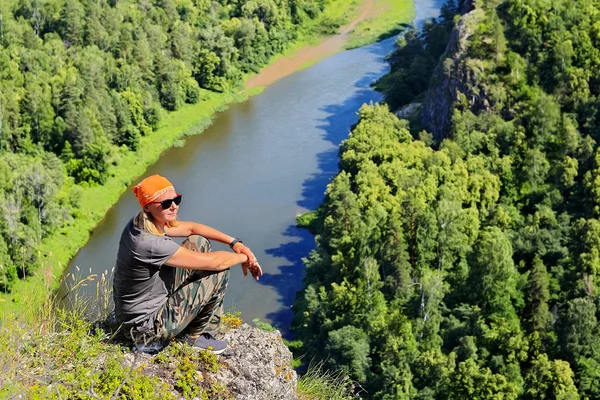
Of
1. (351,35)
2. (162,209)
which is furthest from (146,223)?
(351,35)

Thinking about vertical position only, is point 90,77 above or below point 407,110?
above

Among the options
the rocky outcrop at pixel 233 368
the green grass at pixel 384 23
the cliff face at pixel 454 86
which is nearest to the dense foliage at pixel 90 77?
the green grass at pixel 384 23

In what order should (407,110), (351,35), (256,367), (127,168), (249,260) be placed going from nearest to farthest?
(249,260)
(256,367)
(127,168)
(407,110)
(351,35)

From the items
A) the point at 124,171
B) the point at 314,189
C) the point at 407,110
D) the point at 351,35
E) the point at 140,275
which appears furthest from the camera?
the point at 351,35

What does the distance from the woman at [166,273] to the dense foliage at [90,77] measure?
99.6ft

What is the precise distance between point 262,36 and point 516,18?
1322 inches

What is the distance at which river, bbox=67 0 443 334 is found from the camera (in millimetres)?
41438

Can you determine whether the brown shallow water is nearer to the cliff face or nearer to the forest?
the cliff face

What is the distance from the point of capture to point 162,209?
7316 mm

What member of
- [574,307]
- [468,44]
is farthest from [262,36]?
[574,307]

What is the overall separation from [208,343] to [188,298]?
34.0 inches

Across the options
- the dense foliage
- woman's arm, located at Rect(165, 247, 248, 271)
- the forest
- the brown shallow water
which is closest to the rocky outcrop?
woman's arm, located at Rect(165, 247, 248, 271)

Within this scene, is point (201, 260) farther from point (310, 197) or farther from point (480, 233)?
point (310, 197)

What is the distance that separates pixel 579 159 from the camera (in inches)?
1754
